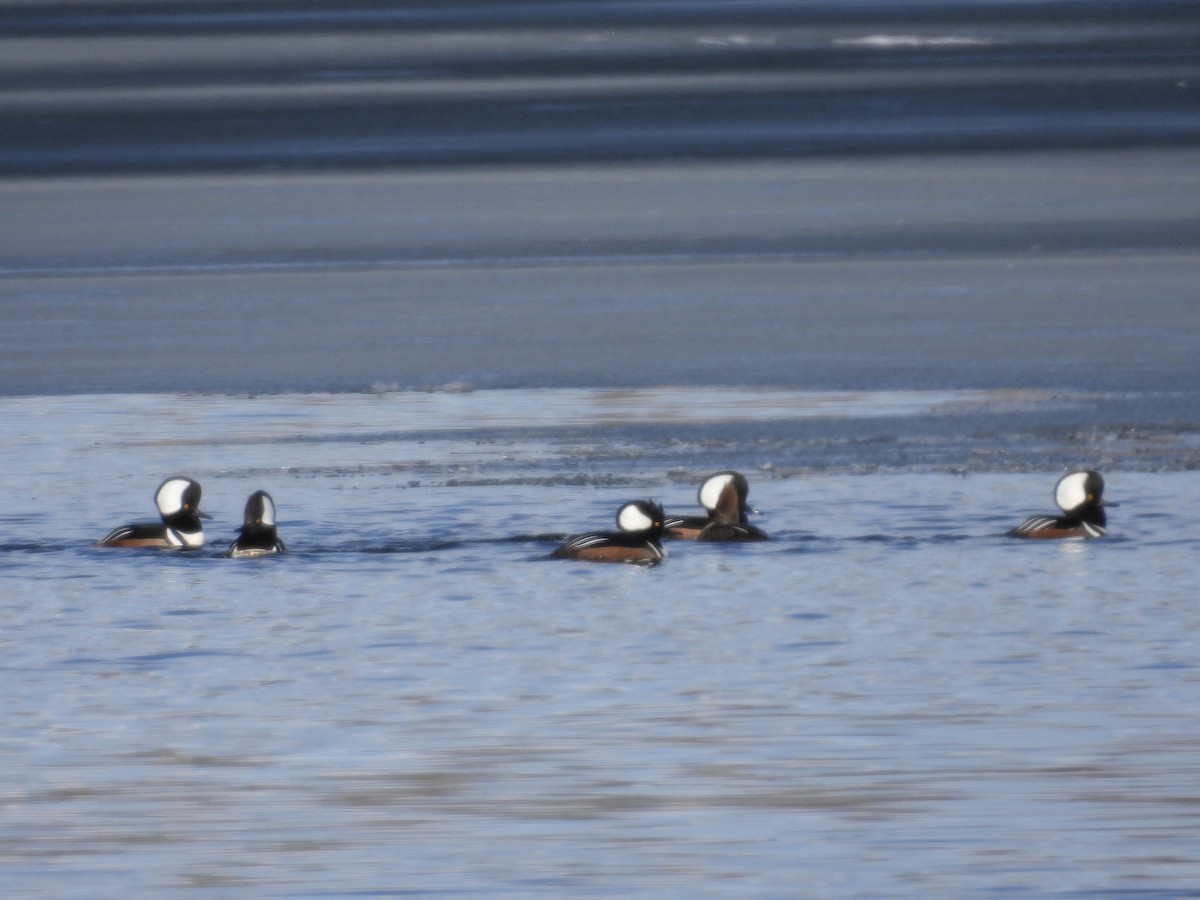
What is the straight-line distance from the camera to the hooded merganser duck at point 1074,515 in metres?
9.04

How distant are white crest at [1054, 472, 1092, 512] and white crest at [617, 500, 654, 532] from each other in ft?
4.96

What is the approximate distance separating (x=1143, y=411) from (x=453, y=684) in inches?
267

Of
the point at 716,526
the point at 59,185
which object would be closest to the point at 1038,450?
the point at 716,526

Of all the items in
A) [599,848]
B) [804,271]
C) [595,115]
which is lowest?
[599,848]

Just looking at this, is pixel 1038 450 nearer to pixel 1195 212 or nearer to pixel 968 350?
pixel 968 350

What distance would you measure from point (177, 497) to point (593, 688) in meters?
3.09

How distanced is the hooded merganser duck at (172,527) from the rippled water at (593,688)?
76mm

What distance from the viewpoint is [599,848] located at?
516 cm

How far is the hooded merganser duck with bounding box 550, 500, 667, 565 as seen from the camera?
8.75 meters

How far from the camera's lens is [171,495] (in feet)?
30.5

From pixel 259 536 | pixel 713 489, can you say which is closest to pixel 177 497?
pixel 259 536

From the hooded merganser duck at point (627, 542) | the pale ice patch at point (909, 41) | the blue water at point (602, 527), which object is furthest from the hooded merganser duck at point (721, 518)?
the pale ice patch at point (909, 41)

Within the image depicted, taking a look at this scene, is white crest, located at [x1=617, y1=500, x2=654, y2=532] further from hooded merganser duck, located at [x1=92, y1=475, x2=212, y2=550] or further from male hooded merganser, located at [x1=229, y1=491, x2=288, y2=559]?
hooded merganser duck, located at [x1=92, y1=475, x2=212, y2=550]

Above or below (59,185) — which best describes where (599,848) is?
below
